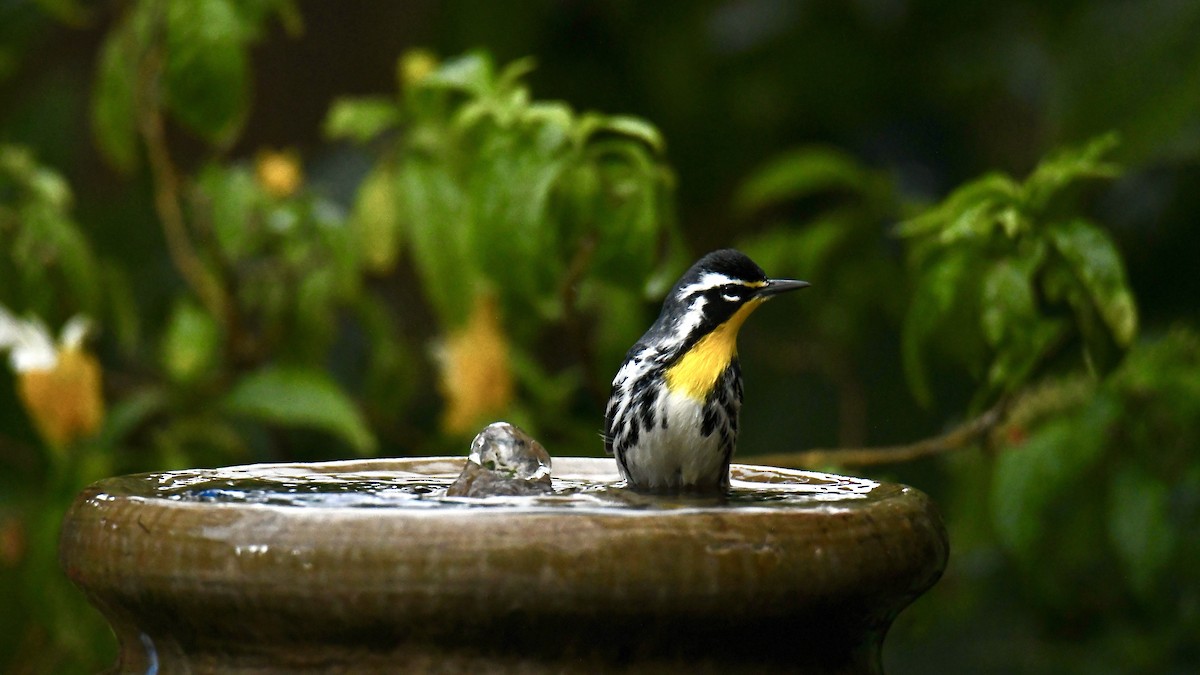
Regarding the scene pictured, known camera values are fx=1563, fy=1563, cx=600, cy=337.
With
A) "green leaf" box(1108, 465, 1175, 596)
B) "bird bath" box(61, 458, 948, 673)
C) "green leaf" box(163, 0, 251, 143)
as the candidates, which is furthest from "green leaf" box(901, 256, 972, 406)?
"green leaf" box(163, 0, 251, 143)

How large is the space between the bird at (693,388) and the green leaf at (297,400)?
83cm

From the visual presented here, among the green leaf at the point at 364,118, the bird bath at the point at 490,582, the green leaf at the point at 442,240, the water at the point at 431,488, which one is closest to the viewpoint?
the bird bath at the point at 490,582

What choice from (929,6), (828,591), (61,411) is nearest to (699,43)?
(929,6)

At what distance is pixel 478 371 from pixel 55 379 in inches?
21.2

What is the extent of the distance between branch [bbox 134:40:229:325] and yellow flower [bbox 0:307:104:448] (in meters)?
0.30

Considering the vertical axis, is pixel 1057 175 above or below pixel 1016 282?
above

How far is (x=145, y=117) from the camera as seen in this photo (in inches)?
83.6

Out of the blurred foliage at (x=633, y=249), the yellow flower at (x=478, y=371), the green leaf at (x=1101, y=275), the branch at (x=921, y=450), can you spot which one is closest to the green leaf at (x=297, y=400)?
the blurred foliage at (x=633, y=249)

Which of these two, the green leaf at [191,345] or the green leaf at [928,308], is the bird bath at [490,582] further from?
the green leaf at [191,345]

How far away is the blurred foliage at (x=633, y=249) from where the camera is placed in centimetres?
172

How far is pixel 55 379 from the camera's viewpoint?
1.93 meters

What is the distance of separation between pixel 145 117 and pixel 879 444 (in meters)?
1.57

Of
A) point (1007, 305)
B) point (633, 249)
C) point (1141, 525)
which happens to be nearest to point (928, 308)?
point (1007, 305)

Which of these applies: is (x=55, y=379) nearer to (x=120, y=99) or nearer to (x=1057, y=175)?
(x=120, y=99)
